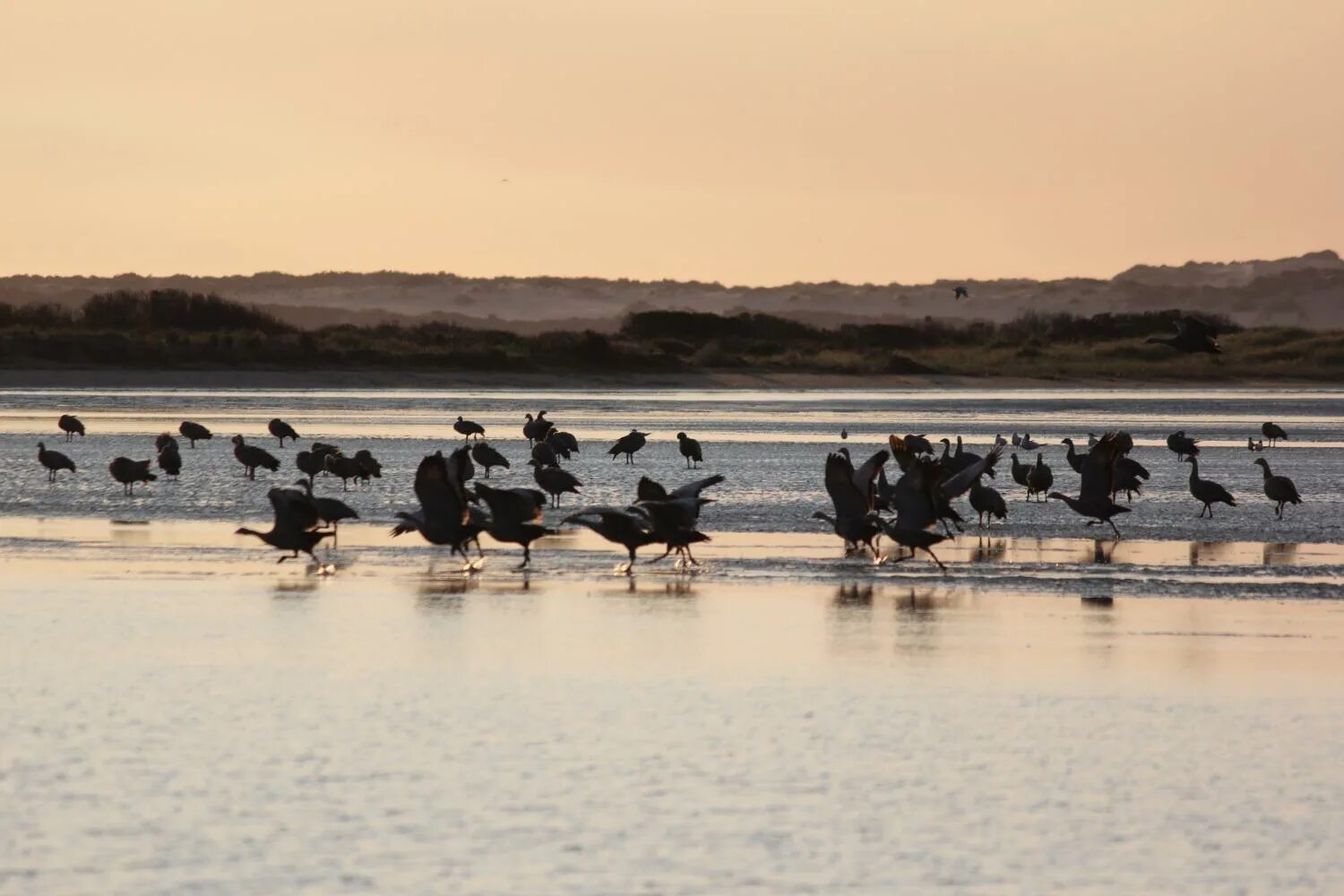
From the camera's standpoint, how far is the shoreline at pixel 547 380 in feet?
231

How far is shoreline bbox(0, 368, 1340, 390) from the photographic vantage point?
70500 mm

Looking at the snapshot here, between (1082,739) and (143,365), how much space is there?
226 ft

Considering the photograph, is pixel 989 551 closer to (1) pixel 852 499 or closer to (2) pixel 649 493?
(1) pixel 852 499

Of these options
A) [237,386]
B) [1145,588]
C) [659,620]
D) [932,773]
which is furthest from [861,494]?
[237,386]

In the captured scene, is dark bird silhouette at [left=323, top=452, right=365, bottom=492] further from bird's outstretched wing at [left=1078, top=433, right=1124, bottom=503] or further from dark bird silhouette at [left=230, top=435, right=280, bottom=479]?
bird's outstretched wing at [left=1078, top=433, right=1124, bottom=503]

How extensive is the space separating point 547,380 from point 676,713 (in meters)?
64.9

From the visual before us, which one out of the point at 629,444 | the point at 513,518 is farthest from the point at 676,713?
the point at 629,444

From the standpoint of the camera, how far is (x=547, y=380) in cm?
7550

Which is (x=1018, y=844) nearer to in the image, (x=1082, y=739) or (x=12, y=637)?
(x=1082, y=739)

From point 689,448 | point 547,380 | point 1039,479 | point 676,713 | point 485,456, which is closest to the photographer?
point 676,713

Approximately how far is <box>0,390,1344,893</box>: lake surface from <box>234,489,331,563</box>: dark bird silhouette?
1.42 ft

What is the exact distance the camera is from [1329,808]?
8805 mm

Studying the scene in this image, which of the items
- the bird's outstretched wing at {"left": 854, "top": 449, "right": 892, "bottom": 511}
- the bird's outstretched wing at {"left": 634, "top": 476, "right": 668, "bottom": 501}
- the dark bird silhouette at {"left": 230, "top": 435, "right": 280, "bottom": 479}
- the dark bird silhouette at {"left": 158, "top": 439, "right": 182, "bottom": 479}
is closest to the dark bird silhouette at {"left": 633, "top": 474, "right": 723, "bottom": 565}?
the bird's outstretched wing at {"left": 634, "top": 476, "right": 668, "bottom": 501}

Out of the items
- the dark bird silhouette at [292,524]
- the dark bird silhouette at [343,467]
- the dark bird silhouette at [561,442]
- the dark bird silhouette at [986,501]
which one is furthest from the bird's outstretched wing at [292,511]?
the dark bird silhouette at [561,442]
